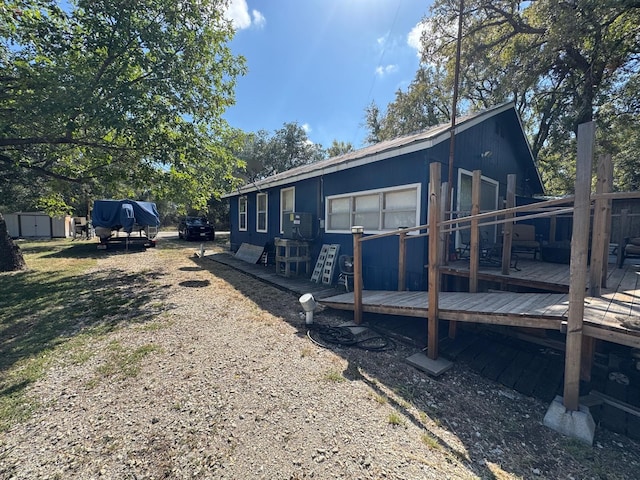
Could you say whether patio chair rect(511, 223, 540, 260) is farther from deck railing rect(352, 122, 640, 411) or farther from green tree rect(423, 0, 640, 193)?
green tree rect(423, 0, 640, 193)

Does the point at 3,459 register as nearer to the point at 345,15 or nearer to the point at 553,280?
the point at 553,280

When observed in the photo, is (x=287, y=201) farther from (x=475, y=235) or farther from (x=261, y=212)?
(x=475, y=235)

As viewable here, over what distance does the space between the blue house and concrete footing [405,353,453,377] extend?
7.16ft

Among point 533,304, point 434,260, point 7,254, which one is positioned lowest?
point 533,304

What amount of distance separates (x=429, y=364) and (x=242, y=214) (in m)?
10.5

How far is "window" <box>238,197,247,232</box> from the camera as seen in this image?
11.9m

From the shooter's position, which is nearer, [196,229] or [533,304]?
[533,304]

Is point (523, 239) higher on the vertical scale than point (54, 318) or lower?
higher

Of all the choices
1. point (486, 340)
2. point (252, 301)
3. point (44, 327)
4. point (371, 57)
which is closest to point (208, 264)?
point (252, 301)

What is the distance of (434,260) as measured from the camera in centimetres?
324

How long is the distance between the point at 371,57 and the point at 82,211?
87.2ft

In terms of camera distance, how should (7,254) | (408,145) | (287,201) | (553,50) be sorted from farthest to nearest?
1. (287,201)
2. (553,50)
3. (7,254)
4. (408,145)

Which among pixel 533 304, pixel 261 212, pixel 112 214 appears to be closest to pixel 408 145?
pixel 533 304

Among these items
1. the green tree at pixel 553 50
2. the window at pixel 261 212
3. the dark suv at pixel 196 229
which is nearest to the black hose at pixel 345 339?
the window at pixel 261 212
